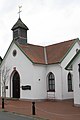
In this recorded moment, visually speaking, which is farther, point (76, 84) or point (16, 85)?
point (16, 85)

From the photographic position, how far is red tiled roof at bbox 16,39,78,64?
26609 mm

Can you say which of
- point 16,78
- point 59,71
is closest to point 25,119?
point 59,71

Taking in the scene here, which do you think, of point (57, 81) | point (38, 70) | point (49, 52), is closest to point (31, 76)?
point (38, 70)

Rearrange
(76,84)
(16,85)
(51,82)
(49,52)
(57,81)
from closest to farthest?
1. (76,84)
2. (57,81)
3. (51,82)
4. (16,85)
5. (49,52)

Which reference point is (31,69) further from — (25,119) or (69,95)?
(25,119)

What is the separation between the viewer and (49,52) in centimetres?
2958

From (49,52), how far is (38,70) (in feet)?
13.6

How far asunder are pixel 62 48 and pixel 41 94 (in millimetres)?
6256

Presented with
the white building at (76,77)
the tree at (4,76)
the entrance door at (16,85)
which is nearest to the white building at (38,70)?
the entrance door at (16,85)

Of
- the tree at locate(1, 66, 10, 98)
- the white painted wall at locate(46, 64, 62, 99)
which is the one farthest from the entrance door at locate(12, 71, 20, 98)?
the white painted wall at locate(46, 64, 62, 99)

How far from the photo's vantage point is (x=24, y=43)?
29.7 metres

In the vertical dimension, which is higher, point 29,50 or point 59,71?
point 29,50

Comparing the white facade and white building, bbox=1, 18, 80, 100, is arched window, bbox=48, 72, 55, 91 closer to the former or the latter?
white building, bbox=1, 18, 80, 100

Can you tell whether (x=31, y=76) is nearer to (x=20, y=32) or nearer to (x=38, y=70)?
(x=38, y=70)
